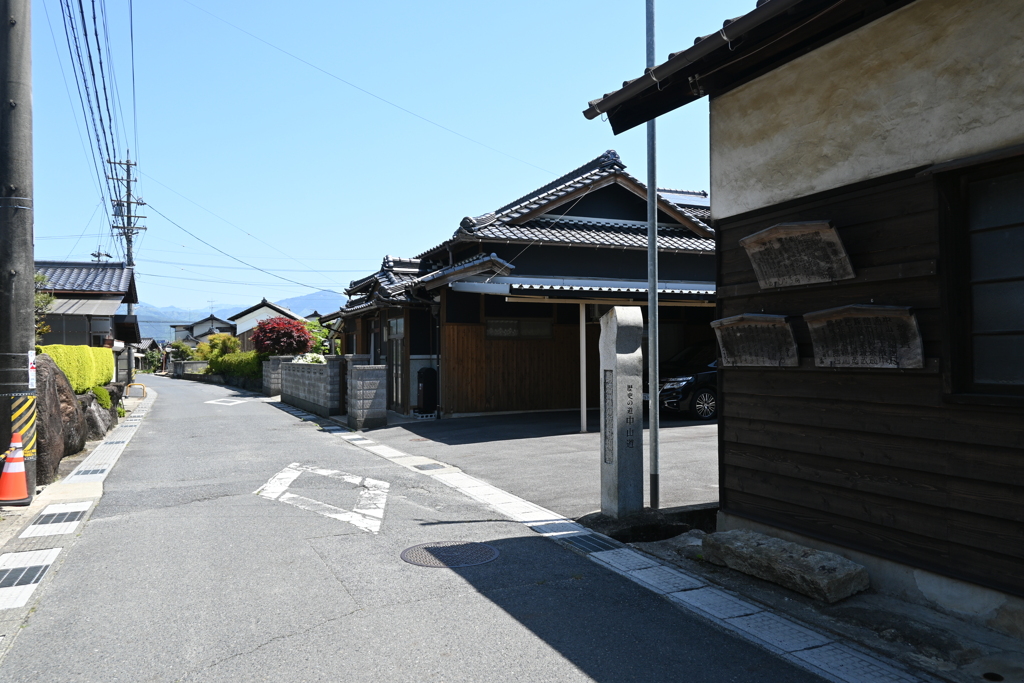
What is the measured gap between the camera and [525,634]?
4.09 metres

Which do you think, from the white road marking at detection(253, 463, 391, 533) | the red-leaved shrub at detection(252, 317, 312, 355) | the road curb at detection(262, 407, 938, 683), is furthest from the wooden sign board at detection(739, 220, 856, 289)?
the red-leaved shrub at detection(252, 317, 312, 355)

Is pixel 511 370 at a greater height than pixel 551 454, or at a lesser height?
greater

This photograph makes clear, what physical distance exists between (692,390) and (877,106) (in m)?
11.1

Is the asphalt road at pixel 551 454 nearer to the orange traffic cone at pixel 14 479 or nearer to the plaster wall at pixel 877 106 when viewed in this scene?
the plaster wall at pixel 877 106

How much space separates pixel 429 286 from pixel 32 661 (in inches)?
476

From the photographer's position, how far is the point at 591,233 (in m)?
18.2

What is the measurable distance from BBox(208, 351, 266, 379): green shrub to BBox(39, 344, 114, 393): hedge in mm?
14797

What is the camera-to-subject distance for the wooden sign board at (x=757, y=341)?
527 cm

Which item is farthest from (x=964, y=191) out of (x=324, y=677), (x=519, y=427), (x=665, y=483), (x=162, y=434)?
(x=162, y=434)

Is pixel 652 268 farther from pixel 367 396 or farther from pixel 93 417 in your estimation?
pixel 93 417

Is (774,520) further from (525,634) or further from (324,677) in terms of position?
(324,677)

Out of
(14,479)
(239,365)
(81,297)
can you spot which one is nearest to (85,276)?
(81,297)

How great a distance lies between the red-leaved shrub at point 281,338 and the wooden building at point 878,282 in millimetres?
26324

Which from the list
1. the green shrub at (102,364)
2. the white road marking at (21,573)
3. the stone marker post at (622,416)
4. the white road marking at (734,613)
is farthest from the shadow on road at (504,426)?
the green shrub at (102,364)
